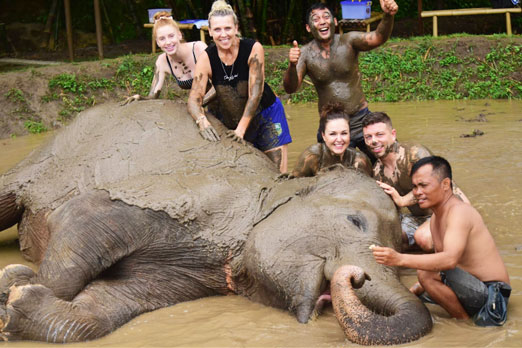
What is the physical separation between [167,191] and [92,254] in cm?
56

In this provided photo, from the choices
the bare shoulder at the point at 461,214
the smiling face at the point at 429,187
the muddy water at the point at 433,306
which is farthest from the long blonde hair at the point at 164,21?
the bare shoulder at the point at 461,214

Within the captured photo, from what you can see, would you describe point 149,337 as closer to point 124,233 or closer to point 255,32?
point 124,233

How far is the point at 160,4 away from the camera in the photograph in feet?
54.7

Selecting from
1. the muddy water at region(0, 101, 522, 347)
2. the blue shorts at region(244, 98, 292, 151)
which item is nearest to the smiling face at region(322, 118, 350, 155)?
the blue shorts at region(244, 98, 292, 151)

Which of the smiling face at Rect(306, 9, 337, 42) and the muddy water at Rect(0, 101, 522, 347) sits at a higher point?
the smiling face at Rect(306, 9, 337, 42)

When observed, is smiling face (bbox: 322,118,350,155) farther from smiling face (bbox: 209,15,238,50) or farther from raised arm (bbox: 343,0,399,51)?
raised arm (bbox: 343,0,399,51)

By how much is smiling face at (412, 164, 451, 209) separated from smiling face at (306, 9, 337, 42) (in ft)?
9.05

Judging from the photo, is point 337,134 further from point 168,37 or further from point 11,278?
point 11,278

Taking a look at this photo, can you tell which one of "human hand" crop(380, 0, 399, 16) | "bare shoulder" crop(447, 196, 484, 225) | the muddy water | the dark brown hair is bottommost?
the muddy water

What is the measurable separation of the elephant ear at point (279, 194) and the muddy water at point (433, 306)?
52cm

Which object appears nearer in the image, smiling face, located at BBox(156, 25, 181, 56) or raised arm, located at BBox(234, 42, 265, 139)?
raised arm, located at BBox(234, 42, 265, 139)

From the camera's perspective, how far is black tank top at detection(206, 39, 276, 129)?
16.2 feet

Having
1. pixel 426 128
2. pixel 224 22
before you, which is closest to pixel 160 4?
pixel 426 128

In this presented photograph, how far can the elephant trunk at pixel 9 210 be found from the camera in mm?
4875
